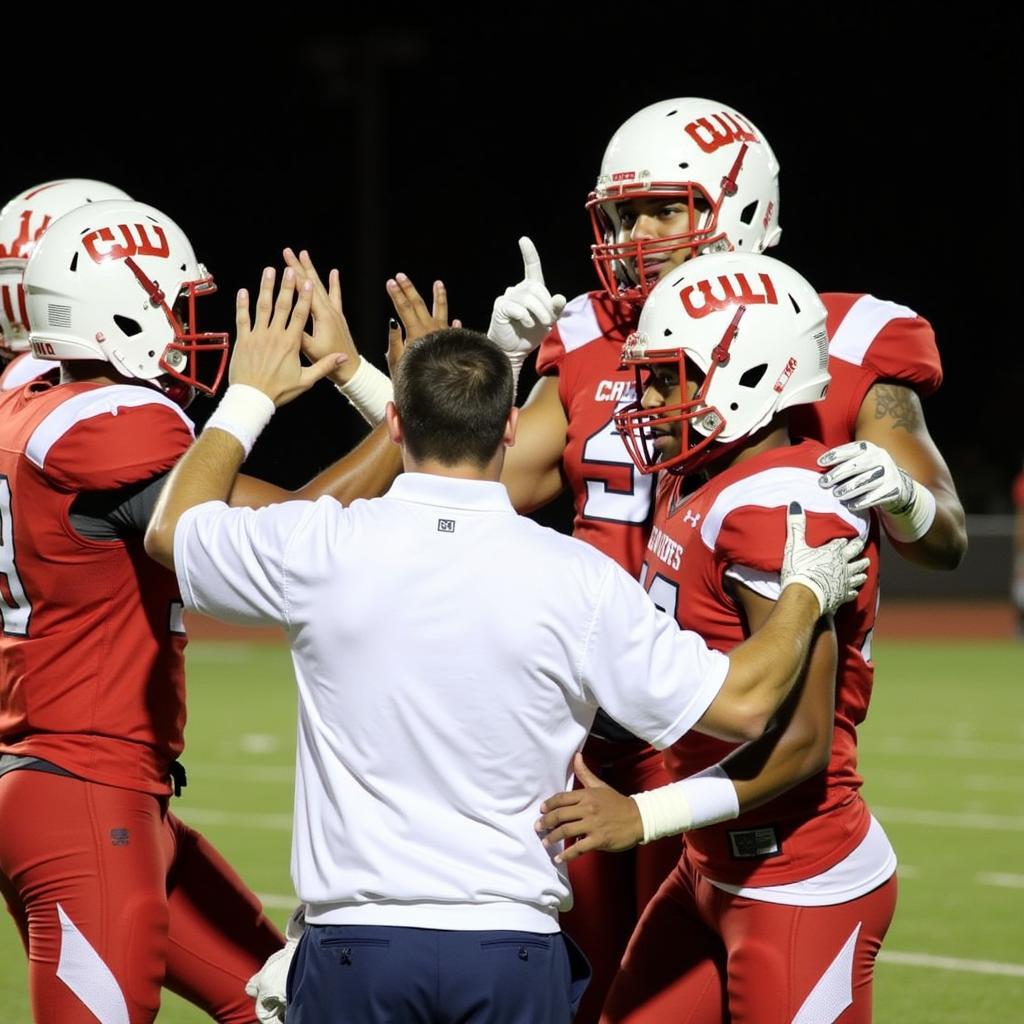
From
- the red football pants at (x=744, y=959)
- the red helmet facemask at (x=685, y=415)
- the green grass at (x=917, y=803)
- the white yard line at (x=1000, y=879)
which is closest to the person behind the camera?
the red football pants at (x=744, y=959)

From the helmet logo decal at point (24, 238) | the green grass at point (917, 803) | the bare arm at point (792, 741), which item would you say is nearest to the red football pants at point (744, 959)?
the bare arm at point (792, 741)

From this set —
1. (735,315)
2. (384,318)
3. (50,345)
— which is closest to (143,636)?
(50,345)

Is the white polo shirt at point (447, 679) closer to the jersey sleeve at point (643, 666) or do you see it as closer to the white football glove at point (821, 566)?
the jersey sleeve at point (643, 666)

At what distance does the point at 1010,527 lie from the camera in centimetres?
1975

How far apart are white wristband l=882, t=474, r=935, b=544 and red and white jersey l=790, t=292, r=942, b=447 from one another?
296 millimetres

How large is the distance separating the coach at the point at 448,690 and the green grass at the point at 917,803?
2750mm

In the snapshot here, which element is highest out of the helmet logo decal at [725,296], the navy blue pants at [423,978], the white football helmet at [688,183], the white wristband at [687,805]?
Answer: the white football helmet at [688,183]

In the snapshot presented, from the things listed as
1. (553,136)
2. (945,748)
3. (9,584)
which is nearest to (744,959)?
(9,584)

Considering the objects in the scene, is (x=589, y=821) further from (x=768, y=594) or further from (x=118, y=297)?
(x=118, y=297)

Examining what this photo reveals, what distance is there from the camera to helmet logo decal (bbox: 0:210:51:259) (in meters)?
4.39

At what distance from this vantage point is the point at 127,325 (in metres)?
3.38

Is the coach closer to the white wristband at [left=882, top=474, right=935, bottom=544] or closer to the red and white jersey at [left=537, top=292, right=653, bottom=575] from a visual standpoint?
the white wristband at [left=882, top=474, right=935, bottom=544]

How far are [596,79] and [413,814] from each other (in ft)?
76.9

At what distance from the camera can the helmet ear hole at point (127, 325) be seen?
132 inches
